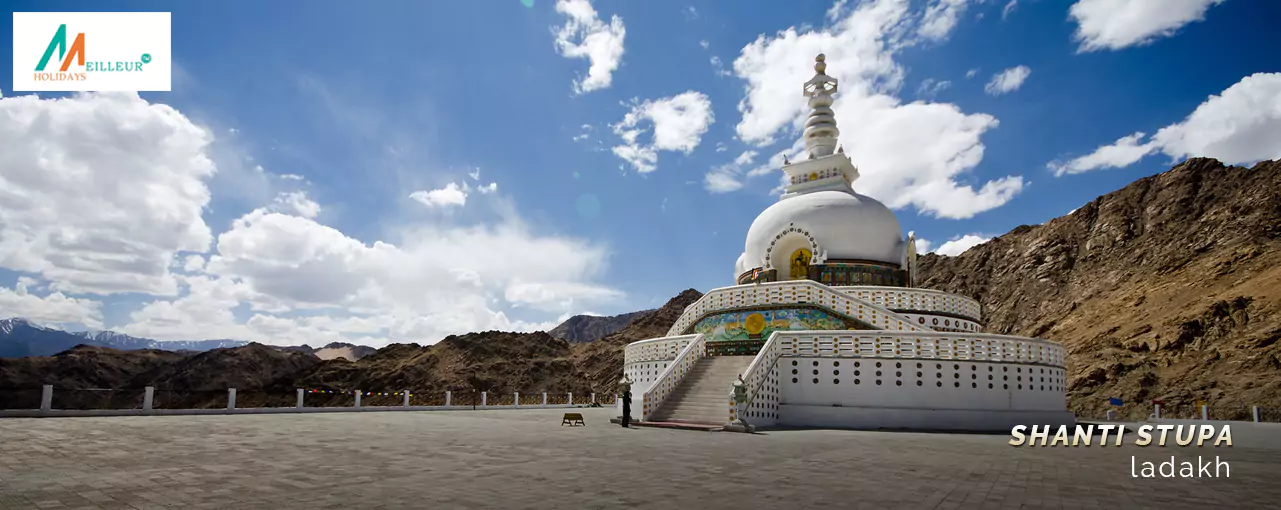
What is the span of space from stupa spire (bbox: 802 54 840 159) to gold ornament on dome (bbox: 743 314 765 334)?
15258 mm

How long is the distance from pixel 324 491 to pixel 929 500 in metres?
7.04

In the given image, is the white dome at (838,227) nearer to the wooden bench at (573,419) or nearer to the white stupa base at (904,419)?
the white stupa base at (904,419)

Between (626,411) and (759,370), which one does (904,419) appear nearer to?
(759,370)

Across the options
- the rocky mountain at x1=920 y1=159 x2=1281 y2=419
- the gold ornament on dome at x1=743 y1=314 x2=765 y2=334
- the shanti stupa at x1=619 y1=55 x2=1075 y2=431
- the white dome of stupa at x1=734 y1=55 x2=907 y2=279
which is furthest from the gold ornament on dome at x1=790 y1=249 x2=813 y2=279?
the rocky mountain at x1=920 y1=159 x2=1281 y2=419

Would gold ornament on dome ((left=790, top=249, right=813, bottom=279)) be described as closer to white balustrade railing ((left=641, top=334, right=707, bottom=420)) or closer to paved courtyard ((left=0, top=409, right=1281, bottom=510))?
white balustrade railing ((left=641, top=334, right=707, bottom=420))

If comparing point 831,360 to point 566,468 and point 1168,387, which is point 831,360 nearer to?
point 566,468

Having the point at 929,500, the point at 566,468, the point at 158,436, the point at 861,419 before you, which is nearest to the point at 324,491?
the point at 566,468

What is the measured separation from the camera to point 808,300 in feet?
88.9

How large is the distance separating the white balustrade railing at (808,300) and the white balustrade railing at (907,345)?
253cm

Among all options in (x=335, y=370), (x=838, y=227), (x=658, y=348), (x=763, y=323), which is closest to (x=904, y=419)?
(x=763, y=323)

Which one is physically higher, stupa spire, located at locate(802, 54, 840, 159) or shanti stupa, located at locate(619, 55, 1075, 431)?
stupa spire, located at locate(802, 54, 840, 159)

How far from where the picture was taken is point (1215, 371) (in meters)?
49.9

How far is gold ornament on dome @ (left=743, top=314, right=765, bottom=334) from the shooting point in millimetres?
27391

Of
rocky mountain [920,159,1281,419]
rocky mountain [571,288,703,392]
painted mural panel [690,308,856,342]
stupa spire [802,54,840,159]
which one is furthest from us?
rocky mountain [571,288,703,392]
